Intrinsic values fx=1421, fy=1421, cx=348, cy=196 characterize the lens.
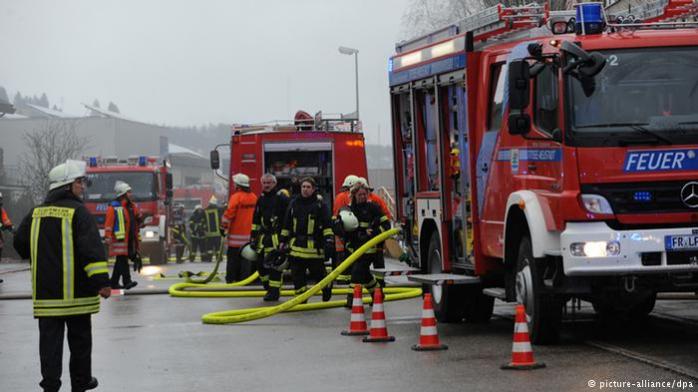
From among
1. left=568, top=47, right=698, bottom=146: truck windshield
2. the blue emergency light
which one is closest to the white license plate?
left=568, top=47, right=698, bottom=146: truck windshield

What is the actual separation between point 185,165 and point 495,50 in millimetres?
107731

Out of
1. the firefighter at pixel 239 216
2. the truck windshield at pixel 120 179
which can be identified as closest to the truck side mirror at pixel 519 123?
the firefighter at pixel 239 216

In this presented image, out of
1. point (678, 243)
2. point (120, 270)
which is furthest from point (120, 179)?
point (678, 243)

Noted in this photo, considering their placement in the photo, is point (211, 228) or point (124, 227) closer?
point (124, 227)

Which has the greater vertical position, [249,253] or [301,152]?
[301,152]

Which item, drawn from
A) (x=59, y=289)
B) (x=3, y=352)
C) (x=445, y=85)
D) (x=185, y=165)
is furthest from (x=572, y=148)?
(x=185, y=165)

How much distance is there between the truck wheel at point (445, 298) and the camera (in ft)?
48.4

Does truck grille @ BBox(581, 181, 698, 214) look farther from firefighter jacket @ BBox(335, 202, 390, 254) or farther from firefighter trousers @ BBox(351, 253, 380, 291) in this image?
firefighter jacket @ BBox(335, 202, 390, 254)

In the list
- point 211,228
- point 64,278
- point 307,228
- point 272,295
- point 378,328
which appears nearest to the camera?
point 64,278

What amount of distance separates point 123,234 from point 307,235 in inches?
215

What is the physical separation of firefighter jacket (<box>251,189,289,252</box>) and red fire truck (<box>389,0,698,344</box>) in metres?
5.82

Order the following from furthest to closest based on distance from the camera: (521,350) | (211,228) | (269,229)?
A: (211,228)
(269,229)
(521,350)

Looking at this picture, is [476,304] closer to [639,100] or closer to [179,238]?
[639,100]

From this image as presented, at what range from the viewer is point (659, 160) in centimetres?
1114
